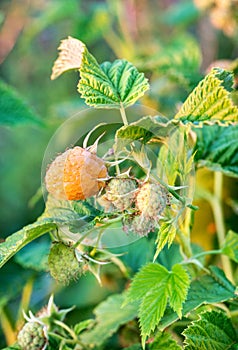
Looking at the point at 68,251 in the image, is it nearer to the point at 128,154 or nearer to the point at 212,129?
the point at 128,154

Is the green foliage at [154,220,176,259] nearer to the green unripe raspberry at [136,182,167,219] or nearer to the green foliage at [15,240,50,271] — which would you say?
the green unripe raspberry at [136,182,167,219]

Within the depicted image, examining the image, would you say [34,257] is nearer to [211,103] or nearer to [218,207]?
[218,207]

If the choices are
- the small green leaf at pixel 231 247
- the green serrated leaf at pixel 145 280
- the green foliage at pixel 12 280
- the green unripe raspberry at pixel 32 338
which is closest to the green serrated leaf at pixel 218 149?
the small green leaf at pixel 231 247

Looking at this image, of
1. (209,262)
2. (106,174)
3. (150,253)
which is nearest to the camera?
(106,174)

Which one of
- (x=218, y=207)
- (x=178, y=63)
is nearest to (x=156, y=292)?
(x=218, y=207)

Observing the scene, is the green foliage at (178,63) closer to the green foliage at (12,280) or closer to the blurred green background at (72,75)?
the blurred green background at (72,75)

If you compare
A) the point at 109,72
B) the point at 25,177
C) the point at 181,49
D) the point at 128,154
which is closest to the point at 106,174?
the point at 128,154
